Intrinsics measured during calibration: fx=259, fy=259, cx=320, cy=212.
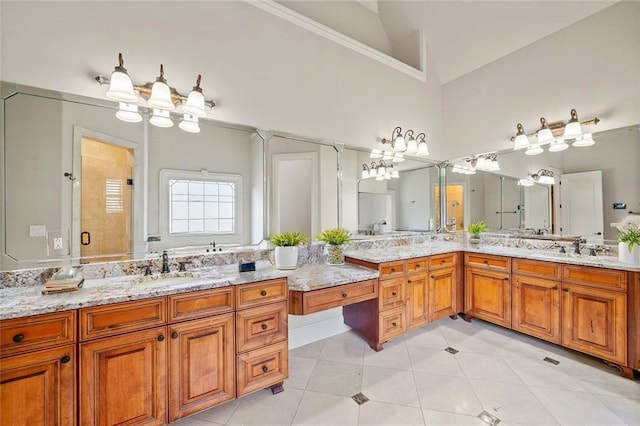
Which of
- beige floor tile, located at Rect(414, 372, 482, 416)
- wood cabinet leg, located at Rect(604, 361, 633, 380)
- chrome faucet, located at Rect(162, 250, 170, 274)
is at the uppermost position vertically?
chrome faucet, located at Rect(162, 250, 170, 274)

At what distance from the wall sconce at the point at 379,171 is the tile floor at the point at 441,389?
1.81 metres

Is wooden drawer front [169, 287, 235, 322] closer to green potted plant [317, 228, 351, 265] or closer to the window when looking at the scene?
the window

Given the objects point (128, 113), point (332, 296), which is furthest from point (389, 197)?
point (128, 113)

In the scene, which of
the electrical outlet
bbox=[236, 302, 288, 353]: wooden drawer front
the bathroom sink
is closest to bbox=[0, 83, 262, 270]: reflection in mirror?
the electrical outlet

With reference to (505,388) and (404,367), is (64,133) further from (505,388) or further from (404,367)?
(505,388)

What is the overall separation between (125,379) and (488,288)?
3.16 m

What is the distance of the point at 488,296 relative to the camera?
9.11 ft

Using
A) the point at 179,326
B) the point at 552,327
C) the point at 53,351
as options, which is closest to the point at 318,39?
the point at 179,326

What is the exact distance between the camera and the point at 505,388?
6.17 ft

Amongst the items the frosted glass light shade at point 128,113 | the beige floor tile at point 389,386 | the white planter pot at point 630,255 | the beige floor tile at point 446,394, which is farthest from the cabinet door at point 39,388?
the white planter pot at point 630,255

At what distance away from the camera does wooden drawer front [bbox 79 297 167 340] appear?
1.27 metres

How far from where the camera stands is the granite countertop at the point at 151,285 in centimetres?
122

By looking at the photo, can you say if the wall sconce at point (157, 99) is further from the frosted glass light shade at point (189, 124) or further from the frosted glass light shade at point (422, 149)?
the frosted glass light shade at point (422, 149)

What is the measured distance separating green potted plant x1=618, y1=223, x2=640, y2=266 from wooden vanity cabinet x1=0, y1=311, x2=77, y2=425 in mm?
3660
